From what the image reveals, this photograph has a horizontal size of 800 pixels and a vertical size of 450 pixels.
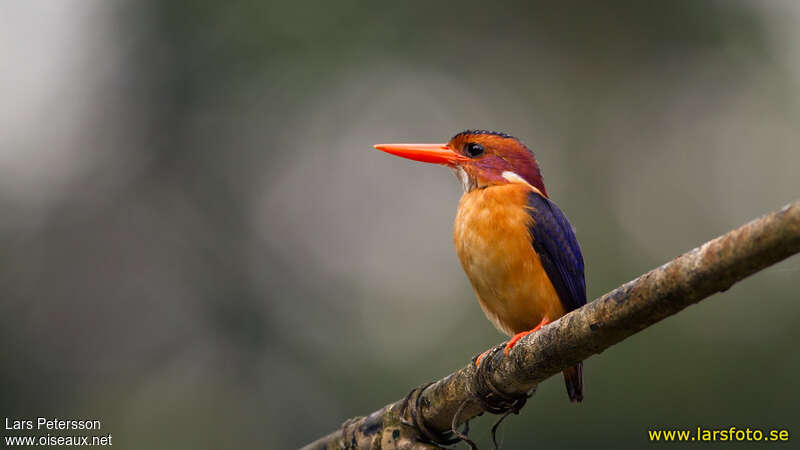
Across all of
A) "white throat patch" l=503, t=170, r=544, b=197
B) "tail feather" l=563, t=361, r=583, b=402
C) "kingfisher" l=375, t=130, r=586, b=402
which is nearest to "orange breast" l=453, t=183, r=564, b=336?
"kingfisher" l=375, t=130, r=586, b=402

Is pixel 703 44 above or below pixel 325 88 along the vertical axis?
below

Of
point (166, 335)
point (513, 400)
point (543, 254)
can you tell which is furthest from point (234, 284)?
point (513, 400)

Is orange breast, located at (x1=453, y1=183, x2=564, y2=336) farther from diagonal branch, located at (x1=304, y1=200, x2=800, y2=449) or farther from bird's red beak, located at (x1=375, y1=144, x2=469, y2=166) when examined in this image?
diagonal branch, located at (x1=304, y1=200, x2=800, y2=449)

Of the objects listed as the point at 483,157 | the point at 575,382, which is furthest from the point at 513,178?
the point at 575,382

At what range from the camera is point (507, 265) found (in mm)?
3133

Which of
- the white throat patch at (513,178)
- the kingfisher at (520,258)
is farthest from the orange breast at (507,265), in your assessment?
the white throat patch at (513,178)

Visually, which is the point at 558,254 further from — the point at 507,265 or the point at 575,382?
the point at 575,382

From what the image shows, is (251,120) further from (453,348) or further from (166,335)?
(453,348)

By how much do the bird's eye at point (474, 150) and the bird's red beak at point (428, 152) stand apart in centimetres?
4

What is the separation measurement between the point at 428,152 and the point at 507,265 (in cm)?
100

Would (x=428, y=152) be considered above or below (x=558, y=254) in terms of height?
above

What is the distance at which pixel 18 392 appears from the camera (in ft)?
19.2

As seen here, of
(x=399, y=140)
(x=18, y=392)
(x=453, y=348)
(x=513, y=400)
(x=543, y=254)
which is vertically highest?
(x=399, y=140)

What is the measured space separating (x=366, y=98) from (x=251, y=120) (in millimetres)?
1158
